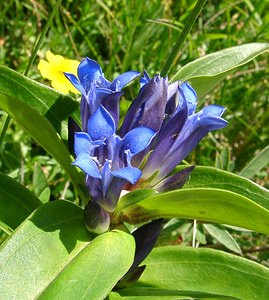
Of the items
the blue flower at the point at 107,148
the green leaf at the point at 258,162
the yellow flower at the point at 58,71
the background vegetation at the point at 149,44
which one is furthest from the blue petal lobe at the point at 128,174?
the background vegetation at the point at 149,44

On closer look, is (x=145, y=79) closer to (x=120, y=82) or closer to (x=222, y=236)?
(x=120, y=82)

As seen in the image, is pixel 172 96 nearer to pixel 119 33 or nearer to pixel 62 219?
pixel 62 219

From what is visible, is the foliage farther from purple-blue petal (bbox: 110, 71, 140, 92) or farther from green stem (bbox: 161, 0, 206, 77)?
purple-blue petal (bbox: 110, 71, 140, 92)

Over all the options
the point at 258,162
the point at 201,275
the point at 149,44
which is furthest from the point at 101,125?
the point at 149,44

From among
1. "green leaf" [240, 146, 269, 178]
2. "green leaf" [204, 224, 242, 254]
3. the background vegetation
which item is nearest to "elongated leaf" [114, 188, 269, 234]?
"green leaf" [204, 224, 242, 254]

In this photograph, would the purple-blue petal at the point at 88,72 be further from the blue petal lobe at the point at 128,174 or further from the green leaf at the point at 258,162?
the green leaf at the point at 258,162

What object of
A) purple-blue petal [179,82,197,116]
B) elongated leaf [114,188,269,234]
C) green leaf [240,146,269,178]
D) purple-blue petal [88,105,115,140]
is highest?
green leaf [240,146,269,178]

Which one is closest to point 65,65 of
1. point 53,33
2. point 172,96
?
point 53,33
